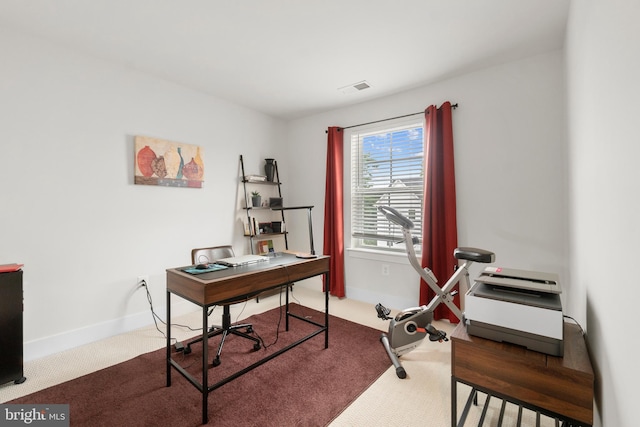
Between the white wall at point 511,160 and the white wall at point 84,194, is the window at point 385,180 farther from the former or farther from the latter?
the white wall at point 84,194

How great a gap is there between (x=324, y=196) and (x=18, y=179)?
3.07 m

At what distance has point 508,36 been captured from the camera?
2.26 meters

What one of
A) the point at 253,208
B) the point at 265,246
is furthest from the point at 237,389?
the point at 253,208

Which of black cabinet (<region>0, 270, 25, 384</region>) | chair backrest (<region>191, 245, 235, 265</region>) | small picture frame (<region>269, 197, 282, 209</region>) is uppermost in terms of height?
small picture frame (<region>269, 197, 282, 209</region>)

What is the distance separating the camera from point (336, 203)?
3814mm

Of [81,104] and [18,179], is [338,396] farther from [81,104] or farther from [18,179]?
[81,104]

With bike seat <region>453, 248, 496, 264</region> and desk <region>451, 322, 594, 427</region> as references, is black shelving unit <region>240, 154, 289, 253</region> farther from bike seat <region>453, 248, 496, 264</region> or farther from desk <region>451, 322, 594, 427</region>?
desk <region>451, 322, 594, 427</region>

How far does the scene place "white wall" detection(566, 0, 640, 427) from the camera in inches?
28.2

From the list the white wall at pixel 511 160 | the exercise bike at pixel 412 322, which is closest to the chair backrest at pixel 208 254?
the exercise bike at pixel 412 322

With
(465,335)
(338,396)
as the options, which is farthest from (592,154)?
(338,396)

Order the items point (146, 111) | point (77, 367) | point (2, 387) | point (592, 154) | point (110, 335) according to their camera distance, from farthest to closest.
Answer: point (146, 111), point (110, 335), point (77, 367), point (2, 387), point (592, 154)

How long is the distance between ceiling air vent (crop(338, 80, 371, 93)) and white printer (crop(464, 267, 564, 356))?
245cm

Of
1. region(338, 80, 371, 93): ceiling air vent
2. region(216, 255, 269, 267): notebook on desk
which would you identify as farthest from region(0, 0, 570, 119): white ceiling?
region(216, 255, 269, 267): notebook on desk

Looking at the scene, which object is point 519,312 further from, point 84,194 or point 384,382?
point 84,194
